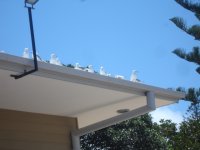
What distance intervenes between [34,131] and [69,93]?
40.1 inches

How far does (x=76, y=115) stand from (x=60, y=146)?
0.60 meters

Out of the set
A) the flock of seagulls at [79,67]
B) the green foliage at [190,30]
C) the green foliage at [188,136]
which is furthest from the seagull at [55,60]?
the green foliage at [190,30]

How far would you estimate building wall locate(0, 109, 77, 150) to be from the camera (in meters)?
6.39

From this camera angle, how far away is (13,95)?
19.7 ft

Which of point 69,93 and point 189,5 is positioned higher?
point 189,5

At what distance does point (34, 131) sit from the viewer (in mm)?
6770

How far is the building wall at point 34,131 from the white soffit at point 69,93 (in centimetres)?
10

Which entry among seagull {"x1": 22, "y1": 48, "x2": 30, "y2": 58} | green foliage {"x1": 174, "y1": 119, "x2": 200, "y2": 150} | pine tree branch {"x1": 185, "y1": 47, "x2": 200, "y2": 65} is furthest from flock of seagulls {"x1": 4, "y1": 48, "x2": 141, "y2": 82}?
pine tree branch {"x1": 185, "y1": 47, "x2": 200, "y2": 65}

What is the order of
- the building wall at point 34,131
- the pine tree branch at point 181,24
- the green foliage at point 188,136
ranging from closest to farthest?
the building wall at point 34,131
the green foliage at point 188,136
the pine tree branch at point 181,24

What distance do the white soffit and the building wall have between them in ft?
0.33

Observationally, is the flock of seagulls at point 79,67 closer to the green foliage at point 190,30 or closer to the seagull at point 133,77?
the seagull at point 133,77

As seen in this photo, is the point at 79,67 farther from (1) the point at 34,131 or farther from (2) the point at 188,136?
(2) the point at 188,136

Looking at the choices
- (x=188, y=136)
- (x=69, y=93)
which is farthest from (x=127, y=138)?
(x=69, y=93)

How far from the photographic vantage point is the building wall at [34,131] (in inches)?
252
